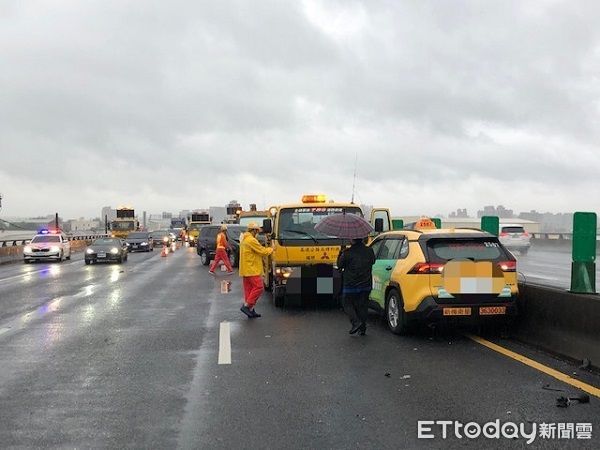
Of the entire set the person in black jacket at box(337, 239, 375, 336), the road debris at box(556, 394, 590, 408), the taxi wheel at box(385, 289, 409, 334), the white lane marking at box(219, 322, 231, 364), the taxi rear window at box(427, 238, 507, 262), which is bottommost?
the white lane marking at box(219, 322, 231, 364)

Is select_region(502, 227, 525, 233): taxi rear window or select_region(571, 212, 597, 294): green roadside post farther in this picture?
select_region(502, 227, 525, 233): taxi rear window

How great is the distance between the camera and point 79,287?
17.0 meters

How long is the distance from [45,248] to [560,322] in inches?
1113

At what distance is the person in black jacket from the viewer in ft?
28.9

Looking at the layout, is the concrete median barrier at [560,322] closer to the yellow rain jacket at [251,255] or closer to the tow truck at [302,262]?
the tow truck at [302,262]

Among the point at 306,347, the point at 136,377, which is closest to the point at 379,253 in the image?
the point at 306,347

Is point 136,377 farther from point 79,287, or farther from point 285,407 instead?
point 79,287

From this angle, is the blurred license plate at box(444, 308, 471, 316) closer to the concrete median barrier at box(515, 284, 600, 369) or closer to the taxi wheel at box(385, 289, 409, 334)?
the taxi wheel at box(385, 289, 409, 334)

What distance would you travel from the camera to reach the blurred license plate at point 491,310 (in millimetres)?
8117

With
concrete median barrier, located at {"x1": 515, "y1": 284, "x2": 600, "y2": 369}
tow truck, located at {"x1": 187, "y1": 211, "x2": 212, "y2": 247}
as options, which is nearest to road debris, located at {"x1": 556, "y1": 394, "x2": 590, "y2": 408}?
concrete median barrier, located at {"x1": 515, "y1": 284, "x2": 600, "y2": 369}

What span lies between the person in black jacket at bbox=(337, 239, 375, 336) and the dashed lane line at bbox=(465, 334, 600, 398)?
5.35 feet

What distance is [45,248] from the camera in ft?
99.9

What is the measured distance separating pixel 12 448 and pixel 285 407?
2247 millimetres

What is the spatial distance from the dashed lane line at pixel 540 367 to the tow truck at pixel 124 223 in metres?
45.3
